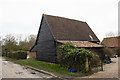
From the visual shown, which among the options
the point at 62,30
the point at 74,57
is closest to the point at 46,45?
the point at 62,30

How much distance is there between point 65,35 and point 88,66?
7408 mm

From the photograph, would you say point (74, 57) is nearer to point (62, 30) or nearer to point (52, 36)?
point (52, 36)

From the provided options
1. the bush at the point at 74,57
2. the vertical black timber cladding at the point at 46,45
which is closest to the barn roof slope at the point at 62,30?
the vertical black timber cladding at the point at 46,45

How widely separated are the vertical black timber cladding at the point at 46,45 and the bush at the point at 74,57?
3.82m

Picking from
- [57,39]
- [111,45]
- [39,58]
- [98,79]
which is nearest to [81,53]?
[98,79]

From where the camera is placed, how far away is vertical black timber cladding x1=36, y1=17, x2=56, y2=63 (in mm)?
14420

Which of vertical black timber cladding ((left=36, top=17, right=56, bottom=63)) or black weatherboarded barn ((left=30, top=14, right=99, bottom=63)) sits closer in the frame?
black weatherboarded barn ((left=30, top=14, right=99, bottom=63))

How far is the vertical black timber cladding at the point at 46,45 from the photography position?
1442 cm

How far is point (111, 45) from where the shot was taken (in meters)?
28.5

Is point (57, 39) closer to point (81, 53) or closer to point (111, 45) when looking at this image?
point (81, 53)

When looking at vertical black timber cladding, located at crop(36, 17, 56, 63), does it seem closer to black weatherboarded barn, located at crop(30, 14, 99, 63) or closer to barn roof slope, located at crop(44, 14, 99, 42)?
black weatherboarded barn, located at crop(30, 14, 99, 63)

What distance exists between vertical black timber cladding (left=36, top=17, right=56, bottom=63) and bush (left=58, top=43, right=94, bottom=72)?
382cm

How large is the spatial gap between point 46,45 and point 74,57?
26.4ft

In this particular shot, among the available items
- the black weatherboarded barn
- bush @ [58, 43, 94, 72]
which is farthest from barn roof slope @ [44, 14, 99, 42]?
bush @ [58, 43, 94, 72]
